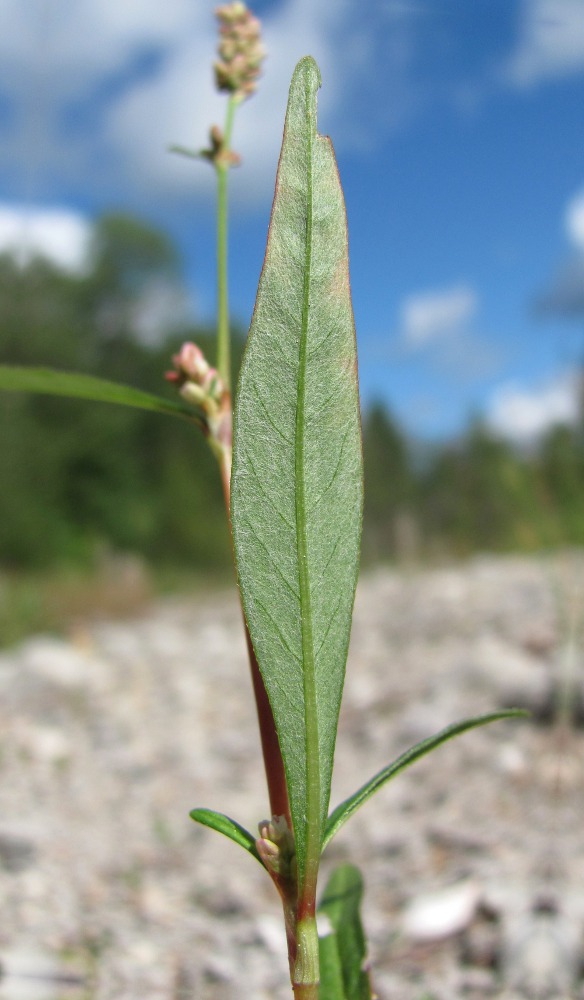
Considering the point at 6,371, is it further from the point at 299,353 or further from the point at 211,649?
the point at 211,649

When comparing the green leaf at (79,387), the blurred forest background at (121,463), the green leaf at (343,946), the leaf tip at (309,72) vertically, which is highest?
the blurred forest background at (121,463)

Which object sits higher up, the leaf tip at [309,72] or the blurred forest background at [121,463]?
the blurred forest background at [121,463]

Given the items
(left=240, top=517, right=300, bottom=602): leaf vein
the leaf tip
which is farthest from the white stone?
the leaf tip

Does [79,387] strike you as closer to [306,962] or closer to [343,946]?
[306,962]

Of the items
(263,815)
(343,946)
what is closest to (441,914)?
(343,946)

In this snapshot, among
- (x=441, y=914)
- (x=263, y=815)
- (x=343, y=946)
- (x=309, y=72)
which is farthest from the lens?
(x=263, y=815)

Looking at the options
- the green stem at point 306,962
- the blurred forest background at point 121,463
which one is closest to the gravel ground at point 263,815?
the green stem at point 306,962

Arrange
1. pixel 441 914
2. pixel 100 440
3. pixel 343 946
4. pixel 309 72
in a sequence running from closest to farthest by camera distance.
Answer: pixel 309 72
pixel 343 946
pixel 441 914
pixel 100 440

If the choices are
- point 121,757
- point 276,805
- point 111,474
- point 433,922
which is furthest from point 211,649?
point 111,474

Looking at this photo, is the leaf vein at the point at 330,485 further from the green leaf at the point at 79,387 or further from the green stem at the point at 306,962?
the green stem at the point at 306,962
